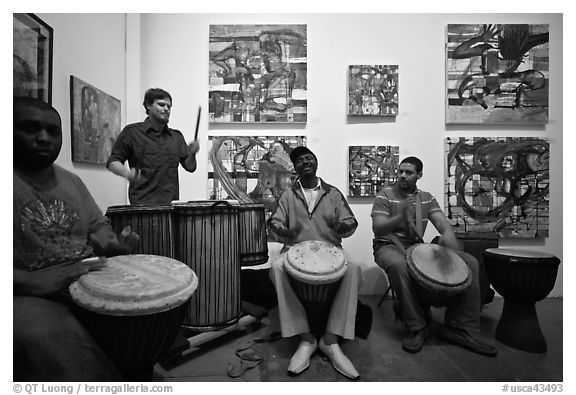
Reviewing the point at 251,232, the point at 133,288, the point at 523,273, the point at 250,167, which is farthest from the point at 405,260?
the point at 133,288

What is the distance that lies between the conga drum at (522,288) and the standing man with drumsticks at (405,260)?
0.17m

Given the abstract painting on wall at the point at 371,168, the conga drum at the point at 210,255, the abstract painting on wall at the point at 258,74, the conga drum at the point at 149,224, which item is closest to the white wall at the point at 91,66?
the conga drum at the point at 149,224

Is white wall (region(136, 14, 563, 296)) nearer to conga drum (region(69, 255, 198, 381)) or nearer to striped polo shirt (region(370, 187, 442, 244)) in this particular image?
striped polo shirt (region(370, 187, 442, 244))

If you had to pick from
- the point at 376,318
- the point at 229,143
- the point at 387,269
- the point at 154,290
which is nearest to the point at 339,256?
the point at 387,269

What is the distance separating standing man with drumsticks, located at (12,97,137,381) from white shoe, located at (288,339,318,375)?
35.8 inches

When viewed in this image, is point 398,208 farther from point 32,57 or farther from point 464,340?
Result: point 32,57

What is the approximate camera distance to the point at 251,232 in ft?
7.61

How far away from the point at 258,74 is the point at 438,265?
2065 mm

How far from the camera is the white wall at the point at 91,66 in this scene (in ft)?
4.99

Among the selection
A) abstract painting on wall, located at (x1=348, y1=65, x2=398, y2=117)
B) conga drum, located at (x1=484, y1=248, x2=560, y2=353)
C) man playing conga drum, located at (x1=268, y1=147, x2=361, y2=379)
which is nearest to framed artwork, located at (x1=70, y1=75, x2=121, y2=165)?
man playing conga drum, located at (x1=268, y1=147, x2=361, y2=379)

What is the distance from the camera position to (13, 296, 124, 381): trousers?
1.08 m
